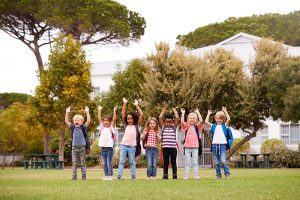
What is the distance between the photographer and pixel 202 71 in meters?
35.2

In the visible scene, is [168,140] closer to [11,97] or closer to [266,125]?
[266,125]

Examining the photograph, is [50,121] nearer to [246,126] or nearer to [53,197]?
[246,126]

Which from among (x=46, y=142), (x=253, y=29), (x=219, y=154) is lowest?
(x=219, y=154)

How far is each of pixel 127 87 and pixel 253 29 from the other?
2438 cm

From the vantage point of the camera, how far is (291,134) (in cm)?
4212

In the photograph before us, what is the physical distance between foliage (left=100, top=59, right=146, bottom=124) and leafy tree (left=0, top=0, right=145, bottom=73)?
5.42m

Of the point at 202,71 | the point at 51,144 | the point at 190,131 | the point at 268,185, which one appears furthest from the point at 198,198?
the point at 51,144

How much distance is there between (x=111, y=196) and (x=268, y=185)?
3997 mm

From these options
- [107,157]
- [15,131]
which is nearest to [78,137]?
[107,157]

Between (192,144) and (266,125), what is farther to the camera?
(266,125)

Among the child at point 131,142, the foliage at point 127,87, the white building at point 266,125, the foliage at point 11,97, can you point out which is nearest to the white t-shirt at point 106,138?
the child at point 131,142

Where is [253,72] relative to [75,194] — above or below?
above

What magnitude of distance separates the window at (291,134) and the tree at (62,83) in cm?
1228

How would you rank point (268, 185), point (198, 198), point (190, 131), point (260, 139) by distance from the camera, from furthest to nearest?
point (260, 139) < point (190, 131) < point (268, 185) < point (198, 198)
